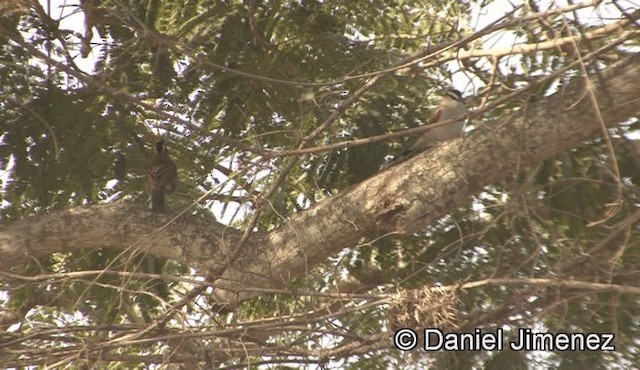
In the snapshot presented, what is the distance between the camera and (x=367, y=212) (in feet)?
15.8

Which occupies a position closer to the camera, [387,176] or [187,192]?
[387,176]

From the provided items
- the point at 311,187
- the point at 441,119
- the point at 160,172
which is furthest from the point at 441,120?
the point at 160,172

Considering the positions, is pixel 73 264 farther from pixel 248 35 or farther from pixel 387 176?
pixel 387 176

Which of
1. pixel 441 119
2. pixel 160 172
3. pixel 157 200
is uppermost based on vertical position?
pixel 160 172

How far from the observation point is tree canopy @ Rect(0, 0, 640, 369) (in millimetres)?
4461

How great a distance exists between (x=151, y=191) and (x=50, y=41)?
3.66 ft

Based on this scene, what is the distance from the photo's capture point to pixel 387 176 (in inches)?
193

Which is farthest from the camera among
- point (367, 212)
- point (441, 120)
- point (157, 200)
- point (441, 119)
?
A: point (441, 119)

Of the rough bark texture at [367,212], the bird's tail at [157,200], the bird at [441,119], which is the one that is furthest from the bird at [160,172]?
the bird at [441,119]

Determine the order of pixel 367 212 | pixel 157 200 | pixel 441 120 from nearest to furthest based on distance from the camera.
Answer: pixel 367 212 → pixel 157 200 → pixel 441 120

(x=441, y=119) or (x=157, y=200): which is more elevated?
(x=157, y=200)

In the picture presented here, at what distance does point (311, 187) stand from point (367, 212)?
49.7 inches

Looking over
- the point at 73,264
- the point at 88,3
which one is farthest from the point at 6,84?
the point at 73,264

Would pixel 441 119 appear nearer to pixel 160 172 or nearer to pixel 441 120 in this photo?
pixel 441 120
